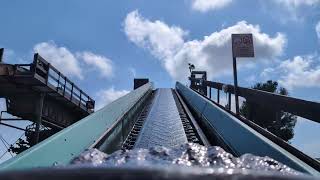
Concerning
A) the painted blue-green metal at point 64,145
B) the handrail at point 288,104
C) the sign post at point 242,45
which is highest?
the sign post at point 242,45

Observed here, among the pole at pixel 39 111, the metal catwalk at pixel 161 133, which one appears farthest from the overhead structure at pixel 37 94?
the metal catwalk at pixel 161 133

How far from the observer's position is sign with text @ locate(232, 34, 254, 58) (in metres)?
9.82

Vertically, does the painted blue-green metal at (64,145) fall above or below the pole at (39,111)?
below

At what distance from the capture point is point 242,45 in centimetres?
988

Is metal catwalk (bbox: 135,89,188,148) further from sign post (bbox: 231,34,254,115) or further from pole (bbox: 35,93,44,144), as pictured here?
pole (bbox: 35,93,44,144)

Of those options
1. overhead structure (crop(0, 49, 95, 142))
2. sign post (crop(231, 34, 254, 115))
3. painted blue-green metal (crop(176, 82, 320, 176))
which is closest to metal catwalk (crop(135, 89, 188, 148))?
painted blue-green metal (crop(176, 82, 320, 176))

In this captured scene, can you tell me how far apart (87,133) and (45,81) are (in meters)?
23.0

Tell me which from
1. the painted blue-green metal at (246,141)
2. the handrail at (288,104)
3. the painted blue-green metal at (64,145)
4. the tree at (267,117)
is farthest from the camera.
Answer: the tree at (267,117)

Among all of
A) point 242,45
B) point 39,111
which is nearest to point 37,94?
point 39,111

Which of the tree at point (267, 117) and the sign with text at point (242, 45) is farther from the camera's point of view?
the sign with text at point (242, 45)

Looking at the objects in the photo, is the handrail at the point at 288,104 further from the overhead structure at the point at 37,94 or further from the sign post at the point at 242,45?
the overhead structure at the point at 37,94

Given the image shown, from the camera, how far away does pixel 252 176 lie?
3.68 feet

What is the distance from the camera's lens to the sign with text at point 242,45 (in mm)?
9820

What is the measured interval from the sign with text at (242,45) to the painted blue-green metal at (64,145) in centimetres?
281
